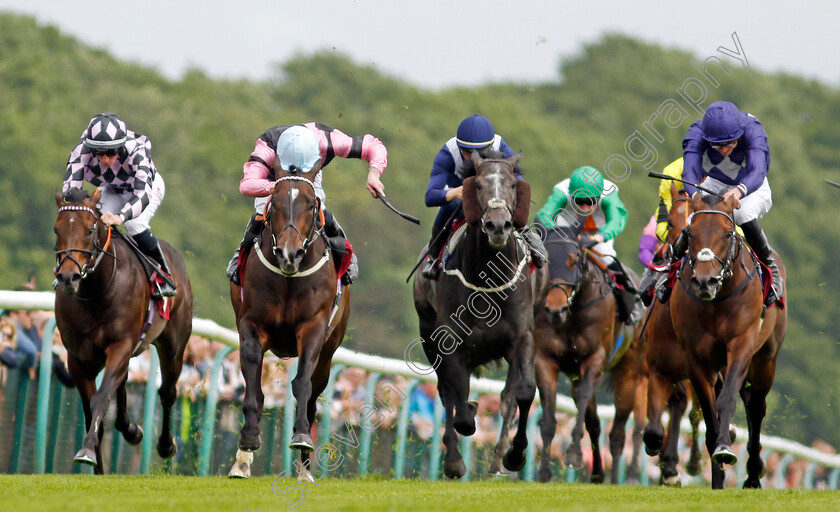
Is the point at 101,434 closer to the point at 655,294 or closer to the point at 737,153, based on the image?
the point at 655,294

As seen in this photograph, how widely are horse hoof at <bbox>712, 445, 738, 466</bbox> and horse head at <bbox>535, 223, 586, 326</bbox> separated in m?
2.81

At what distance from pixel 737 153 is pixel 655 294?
1.23 metres

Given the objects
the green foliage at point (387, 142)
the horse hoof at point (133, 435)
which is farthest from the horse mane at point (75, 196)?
the green foliage at point (387, 142)

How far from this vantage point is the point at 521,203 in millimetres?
7832

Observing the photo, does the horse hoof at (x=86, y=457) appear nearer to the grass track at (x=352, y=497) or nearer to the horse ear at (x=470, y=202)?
the grass track at (x=352, y=497)

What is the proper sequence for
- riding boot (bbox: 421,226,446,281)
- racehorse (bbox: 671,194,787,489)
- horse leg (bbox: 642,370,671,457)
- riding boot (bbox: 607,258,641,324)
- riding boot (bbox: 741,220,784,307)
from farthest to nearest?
riding boot (bbox: 607,258,641,324)
horse leg (bbox: 642,370,671,457)
riding boot (bbox: 421,226,446,281)
riding boot (bbox: 741,220,784,307)
racehorse (bbox: 671,194,787,489)

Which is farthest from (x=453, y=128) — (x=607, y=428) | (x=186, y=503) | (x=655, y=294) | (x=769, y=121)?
(x=186, y=503)

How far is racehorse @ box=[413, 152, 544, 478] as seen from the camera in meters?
7.83

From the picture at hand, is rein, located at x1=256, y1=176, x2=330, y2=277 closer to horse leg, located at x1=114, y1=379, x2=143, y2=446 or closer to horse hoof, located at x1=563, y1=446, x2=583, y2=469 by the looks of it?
horse leg, located at x1=114, y1=379, x2=143, y2=446

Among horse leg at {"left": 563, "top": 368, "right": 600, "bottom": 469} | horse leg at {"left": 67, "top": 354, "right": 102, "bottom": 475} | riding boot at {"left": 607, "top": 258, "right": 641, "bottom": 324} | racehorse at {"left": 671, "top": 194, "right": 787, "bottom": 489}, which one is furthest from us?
riding boot at {"left": 607, "top": 258, "right": 641, "bottom": 324}

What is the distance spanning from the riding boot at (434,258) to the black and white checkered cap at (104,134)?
2.09 m

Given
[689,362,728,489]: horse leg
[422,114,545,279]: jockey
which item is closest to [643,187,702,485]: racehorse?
[689,362,728,489]: horse leg

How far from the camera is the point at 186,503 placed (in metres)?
5.58

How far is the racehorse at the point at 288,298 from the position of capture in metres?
7.25
